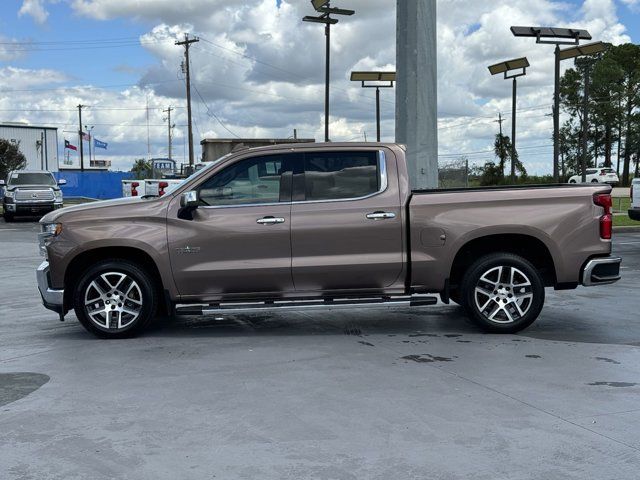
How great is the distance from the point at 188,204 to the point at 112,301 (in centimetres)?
128

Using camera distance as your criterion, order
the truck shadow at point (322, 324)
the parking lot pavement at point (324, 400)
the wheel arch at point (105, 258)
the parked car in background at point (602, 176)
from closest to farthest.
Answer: the parking lot pavement at point (324, 400) → the wheel arch at point (105, 258) → the truck shadow at point (322, 324) → the parked car in background at point (602, 176)

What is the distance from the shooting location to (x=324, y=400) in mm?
5203

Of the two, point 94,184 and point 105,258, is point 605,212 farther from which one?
point 94,184

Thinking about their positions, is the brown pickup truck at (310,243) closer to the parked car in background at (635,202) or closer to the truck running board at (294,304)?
the truck running board at (294,304)

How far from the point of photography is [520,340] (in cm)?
721

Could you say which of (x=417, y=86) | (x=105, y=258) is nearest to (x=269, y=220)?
(x=105, y=258)

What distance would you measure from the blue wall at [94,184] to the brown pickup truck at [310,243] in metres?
56.0

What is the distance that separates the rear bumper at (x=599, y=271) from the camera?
24.0ft

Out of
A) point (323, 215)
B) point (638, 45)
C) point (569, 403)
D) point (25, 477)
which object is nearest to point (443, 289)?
point (323, 215)

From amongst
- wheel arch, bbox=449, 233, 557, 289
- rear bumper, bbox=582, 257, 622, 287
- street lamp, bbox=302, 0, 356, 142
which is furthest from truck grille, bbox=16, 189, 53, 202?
rear bumper, bbox=582, 257, 622, 287

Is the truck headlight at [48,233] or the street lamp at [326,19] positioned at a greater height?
the street lamp at [326,19]

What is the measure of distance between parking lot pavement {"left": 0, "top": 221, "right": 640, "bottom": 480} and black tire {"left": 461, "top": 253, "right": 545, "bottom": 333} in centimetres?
18

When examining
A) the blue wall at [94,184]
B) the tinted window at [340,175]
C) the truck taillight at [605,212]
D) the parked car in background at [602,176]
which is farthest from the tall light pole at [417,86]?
the blue wall at [94,184]

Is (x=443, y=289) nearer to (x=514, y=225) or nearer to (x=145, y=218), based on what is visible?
(x=514, y=225)
